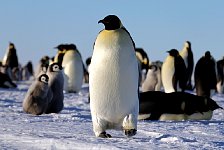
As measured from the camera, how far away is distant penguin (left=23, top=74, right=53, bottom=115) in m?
8.55

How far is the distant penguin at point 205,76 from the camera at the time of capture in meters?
14.0

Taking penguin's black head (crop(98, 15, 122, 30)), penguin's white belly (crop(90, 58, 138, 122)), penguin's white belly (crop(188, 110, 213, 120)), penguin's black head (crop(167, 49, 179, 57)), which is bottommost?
penguin's white belly (crop(188, 110, 213, 120))

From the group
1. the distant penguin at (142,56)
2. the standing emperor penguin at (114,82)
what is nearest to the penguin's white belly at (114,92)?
the standing emperor penguin at (114,82)

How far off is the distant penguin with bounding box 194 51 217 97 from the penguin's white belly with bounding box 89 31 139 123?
28.8 feet

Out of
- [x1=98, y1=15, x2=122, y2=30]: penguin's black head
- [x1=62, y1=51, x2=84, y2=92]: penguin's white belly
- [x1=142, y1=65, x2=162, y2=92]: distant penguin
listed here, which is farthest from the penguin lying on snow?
[x1=62, y1=51, x2=84, y2=92]: penguin's white belly

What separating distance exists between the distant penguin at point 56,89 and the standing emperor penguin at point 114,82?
147 inches

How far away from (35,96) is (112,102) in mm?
3489

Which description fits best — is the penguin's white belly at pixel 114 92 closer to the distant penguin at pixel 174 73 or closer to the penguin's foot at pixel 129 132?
the penguin's foot at pixel 129 132

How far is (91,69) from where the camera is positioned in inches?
217

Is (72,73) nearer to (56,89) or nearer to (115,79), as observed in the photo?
(56,89)

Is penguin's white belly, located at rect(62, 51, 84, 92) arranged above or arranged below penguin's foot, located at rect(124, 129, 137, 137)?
below

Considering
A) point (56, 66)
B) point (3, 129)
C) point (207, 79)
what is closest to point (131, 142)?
point (3, 129)

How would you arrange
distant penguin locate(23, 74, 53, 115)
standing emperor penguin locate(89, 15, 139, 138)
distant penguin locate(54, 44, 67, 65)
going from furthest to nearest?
distant penguin locate(54, 44, 67, 65) < distant penguin locate(23, 74, 53, 115) < standing emperor penguin locate(89, 15, 139, 138)

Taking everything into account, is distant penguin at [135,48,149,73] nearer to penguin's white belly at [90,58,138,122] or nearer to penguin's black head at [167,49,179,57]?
penguin's black head at [167,49,179,57]
